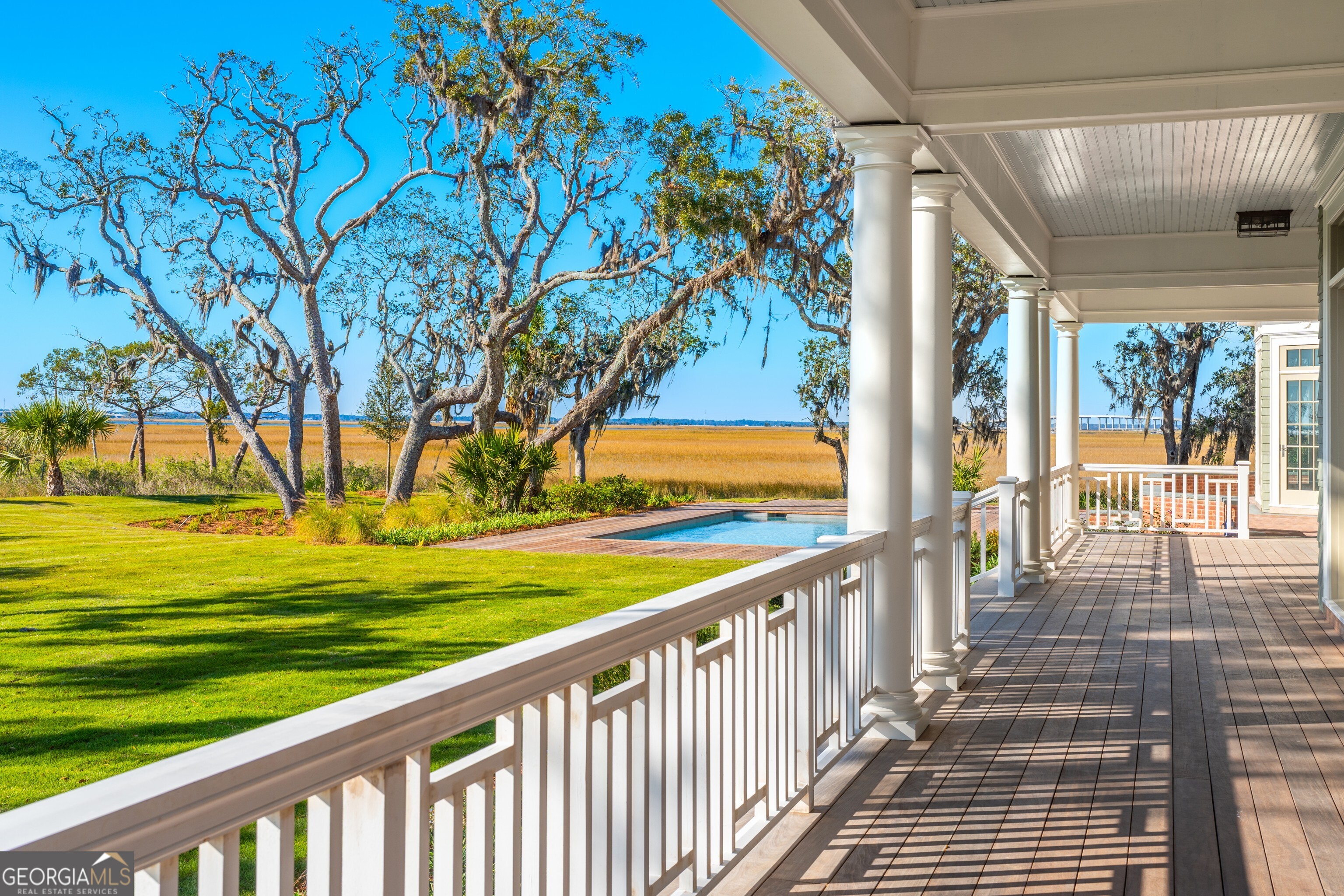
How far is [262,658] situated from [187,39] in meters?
38.7

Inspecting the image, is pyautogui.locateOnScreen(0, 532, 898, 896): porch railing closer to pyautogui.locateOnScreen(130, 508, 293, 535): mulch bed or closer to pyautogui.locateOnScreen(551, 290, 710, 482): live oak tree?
pyautogui.locateOnScreen(130, 508, 293, 535): mulch bed

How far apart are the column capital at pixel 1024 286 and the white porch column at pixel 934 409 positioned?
140 inches

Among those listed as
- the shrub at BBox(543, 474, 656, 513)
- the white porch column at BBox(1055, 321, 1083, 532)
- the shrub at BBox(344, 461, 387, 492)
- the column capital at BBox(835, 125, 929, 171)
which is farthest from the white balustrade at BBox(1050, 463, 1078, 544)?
the shrub at BBox(344, 461, 387, 492)

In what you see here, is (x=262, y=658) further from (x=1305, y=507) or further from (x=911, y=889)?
(x=1305, y=507)

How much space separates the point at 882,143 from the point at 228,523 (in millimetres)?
18183

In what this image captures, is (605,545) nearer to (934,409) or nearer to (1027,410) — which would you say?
(1027,410)

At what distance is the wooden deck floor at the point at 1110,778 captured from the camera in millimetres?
2766

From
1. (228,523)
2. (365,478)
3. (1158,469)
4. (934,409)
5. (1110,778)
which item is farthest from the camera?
(365,478)

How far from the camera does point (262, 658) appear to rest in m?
9.78

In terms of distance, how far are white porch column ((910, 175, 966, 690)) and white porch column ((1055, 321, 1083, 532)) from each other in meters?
6.65

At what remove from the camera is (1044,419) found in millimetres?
9180

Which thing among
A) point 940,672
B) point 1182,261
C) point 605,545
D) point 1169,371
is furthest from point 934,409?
point 1169,371

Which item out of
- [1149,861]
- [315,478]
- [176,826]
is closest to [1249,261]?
[1149,861]

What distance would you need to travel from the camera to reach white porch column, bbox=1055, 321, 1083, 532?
1105 centimetres
